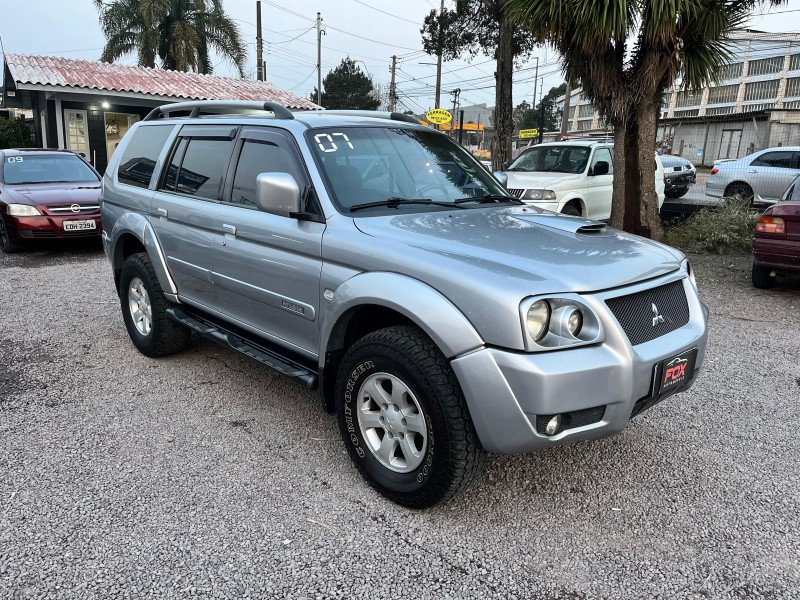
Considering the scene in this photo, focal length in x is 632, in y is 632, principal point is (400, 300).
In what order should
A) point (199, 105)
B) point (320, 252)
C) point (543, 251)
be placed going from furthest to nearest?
1. point (199, 105)
2. point (320, 252)
3. point (543, 251)

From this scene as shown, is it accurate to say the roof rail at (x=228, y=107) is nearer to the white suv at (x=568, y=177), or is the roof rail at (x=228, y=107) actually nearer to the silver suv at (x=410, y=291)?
the silver suv at (x=410, y=291)

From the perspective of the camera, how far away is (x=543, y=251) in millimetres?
2898

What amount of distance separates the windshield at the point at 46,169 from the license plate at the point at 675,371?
32.1 feet

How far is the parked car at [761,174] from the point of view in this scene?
46.3 ft

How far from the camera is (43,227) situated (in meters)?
8.94

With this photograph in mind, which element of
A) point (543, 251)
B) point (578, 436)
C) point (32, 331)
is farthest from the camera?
point (32, 331)

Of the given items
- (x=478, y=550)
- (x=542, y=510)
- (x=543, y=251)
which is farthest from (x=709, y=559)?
(x=543, y=251)

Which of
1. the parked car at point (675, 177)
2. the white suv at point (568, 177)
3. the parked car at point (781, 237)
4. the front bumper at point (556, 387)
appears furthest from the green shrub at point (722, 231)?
the front bumper at point (556, 387)

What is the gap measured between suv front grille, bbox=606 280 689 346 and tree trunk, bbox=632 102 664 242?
6744 millimetres

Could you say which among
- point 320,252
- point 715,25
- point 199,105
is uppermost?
point 715,25

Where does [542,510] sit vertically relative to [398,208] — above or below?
below

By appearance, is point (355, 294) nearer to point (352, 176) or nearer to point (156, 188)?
point (352, 176)

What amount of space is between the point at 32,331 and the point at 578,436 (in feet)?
16.9

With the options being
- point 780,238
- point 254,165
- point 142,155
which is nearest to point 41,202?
point 142,155
